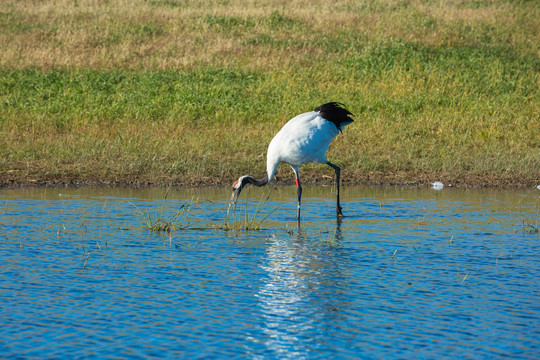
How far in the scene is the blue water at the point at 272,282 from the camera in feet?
17.5

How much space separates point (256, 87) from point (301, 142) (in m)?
10.2

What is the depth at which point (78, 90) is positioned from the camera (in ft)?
65.2

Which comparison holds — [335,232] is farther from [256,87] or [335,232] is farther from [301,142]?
[256,87]

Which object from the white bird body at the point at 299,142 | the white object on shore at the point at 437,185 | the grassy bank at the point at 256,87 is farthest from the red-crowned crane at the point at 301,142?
the white object on shore at the point at 437,185

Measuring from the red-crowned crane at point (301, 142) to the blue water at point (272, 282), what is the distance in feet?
1.97

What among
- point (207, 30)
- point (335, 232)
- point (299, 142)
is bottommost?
point (335, 232)

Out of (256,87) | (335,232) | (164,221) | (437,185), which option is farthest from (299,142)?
(256,87)

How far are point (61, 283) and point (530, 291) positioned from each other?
4.31m

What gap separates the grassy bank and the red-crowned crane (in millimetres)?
2651

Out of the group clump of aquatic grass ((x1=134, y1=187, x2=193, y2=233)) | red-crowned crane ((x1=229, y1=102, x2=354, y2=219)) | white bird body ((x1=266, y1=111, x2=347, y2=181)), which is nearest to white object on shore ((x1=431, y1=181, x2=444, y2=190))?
red-crowned crane ((x1=229, y1=102, x2=354, y2=219))

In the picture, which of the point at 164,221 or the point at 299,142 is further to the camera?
the point at 299,142

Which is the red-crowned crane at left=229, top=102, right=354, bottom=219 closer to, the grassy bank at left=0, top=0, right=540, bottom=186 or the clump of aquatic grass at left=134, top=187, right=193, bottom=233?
the clump of aquatic grass at left=134, top=187, right=193, bottom=233

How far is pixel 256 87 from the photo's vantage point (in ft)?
67.5

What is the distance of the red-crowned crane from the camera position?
1055 cm
